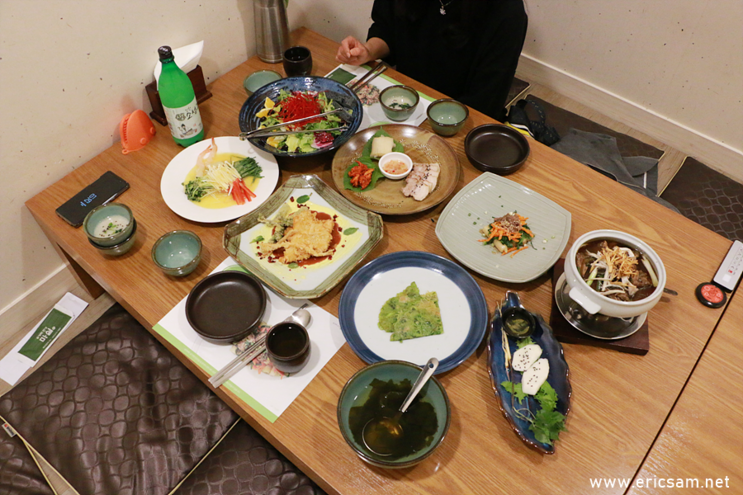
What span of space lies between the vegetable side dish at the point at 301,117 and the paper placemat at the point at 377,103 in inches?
6.1

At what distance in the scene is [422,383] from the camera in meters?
1.20

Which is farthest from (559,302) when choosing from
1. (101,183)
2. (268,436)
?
(101,183)

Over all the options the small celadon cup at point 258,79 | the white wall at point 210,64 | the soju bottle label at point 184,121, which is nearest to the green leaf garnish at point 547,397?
the soju bottle label at point 184,121

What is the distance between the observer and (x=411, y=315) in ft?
4.71

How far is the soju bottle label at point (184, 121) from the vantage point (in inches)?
71.1

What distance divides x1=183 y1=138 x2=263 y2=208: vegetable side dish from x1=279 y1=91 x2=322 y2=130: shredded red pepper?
0.81 ft

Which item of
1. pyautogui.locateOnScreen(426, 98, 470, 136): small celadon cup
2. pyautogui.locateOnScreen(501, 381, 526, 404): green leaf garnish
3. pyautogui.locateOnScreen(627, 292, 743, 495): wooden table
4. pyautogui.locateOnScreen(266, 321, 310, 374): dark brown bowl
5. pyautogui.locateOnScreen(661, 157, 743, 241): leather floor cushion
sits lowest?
pyautogui.locateOnScreen(661, 157, 743, 241): leather floor cushion

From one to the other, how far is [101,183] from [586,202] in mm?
1827

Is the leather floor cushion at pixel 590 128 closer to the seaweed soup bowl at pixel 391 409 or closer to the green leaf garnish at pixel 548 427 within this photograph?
the green leaf garnish at pixel 548 427

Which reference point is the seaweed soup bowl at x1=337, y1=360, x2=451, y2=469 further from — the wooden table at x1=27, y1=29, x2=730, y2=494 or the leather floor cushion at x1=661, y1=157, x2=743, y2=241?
the leather floor cushion at x1=661, y1=157, x2=743, y2=241

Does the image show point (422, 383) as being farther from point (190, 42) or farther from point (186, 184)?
point (190, 42)

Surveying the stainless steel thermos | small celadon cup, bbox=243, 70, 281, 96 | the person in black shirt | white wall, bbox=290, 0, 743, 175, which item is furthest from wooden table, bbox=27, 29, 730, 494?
white wall, bbox=290, 0, 743, 175

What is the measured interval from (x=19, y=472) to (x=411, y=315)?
1341 millimetres

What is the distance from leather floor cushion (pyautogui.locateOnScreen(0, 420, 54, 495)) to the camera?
149 cm
